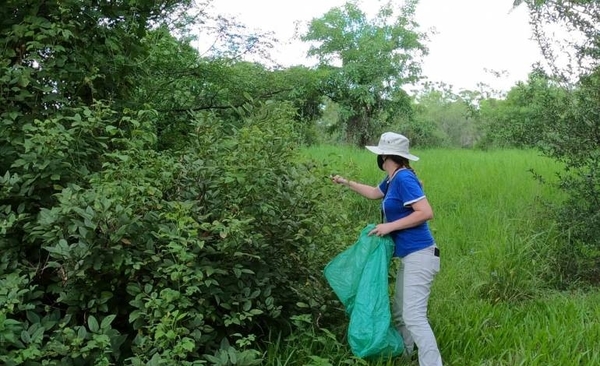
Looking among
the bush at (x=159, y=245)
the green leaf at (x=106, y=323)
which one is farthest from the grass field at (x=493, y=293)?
the green leaf at (x=106, y=323)

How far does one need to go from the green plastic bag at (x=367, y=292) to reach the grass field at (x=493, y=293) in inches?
6.1

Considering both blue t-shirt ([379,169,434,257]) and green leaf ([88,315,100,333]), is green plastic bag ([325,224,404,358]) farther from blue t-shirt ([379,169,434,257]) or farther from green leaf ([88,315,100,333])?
green leaf ([88,315,100,333])

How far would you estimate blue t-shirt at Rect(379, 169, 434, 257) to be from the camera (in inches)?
135

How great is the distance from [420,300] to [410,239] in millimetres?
381

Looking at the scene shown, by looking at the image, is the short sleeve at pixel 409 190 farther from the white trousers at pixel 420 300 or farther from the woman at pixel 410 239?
the white trousers at pixel 420 300

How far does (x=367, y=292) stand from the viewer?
354cm

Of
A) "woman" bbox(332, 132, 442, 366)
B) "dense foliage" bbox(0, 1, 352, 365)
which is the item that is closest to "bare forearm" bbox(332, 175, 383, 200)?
"dense foliage" bbox(0, 1, 352, 365)

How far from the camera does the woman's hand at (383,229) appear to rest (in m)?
3.49

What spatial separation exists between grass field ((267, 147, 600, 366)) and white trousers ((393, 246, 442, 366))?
30 cm

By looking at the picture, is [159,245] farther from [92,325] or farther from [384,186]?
[384,186]

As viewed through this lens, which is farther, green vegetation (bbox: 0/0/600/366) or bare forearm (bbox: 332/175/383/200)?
bare forearm (bbox: 332/175/383/200)

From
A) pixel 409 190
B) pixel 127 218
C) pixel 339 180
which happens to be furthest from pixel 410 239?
pixel 127 218

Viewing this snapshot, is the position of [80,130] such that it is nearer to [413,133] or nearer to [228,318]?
[228,318]

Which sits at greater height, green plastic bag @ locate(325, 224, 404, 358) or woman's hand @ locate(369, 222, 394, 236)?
woman's hand @ locate(369, 222, 394, 236)
